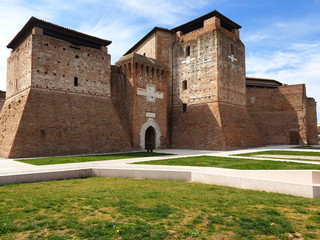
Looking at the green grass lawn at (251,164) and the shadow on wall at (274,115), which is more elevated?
the shadow on wall at (274,115)

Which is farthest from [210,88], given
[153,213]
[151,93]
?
[153,213]

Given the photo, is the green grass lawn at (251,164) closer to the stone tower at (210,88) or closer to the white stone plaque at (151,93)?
the stone tower at (210,88)

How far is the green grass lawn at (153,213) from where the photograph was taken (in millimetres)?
3734

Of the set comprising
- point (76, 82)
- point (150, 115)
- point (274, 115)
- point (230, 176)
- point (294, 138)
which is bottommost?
point (230, 176)

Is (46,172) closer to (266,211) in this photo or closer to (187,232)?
(187,232)

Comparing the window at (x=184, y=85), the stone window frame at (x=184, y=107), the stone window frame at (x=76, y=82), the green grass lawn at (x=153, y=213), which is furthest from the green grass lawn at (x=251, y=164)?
the window at (x=184, y=85)

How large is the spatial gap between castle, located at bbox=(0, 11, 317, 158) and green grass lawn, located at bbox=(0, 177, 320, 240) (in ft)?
34.6

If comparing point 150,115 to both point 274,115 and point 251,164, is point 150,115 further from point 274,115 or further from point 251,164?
point 274,115

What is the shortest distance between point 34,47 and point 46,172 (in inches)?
473

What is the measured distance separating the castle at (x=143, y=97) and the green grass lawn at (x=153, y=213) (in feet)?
34.6

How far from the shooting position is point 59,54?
18.0 m

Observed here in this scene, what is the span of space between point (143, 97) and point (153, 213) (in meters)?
18.3

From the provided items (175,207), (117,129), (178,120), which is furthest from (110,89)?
(175,207)

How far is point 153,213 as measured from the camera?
4.64m
